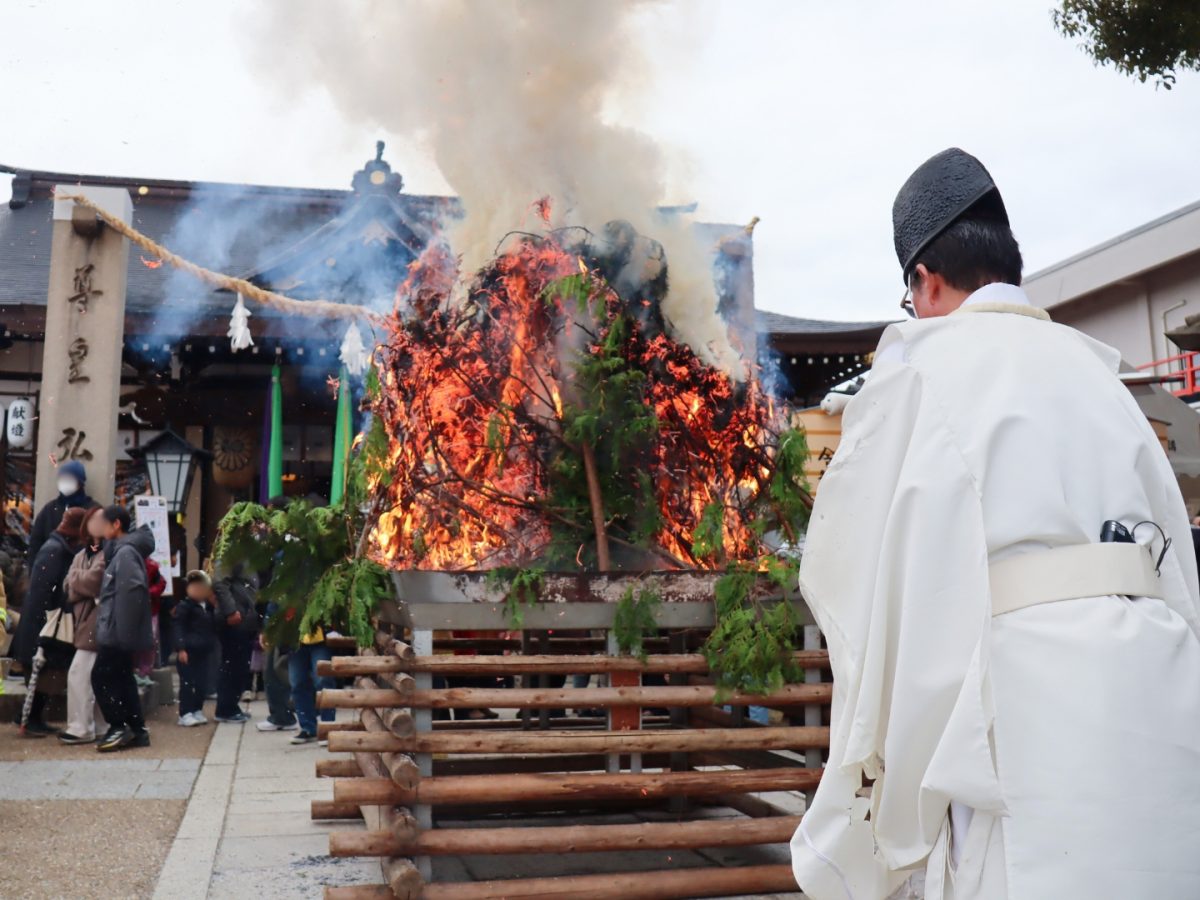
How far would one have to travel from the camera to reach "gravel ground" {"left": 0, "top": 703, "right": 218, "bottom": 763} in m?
8.43

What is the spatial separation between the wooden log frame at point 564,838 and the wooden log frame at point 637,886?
0.12m

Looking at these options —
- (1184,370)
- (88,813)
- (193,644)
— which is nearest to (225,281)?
(193,644)

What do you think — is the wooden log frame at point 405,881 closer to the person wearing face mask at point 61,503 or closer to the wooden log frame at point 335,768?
the wooden log frame at point 335,768

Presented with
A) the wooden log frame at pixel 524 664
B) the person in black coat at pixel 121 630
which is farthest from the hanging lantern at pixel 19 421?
the wooden log frame at pixel 524 664

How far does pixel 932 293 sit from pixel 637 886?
121 inches

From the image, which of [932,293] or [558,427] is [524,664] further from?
[932,293]

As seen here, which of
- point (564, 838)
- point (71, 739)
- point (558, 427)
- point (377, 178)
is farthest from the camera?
point (377, 178)

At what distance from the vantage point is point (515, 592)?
4605mm

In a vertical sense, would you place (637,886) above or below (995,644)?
below

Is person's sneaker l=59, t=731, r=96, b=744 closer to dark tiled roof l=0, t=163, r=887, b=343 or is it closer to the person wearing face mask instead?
the person wearing face mask

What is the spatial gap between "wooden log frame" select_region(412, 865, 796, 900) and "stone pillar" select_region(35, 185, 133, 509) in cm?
776

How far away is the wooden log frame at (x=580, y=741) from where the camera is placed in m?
4.30

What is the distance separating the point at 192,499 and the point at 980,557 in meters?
14.6

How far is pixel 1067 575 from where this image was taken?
6.18ft
